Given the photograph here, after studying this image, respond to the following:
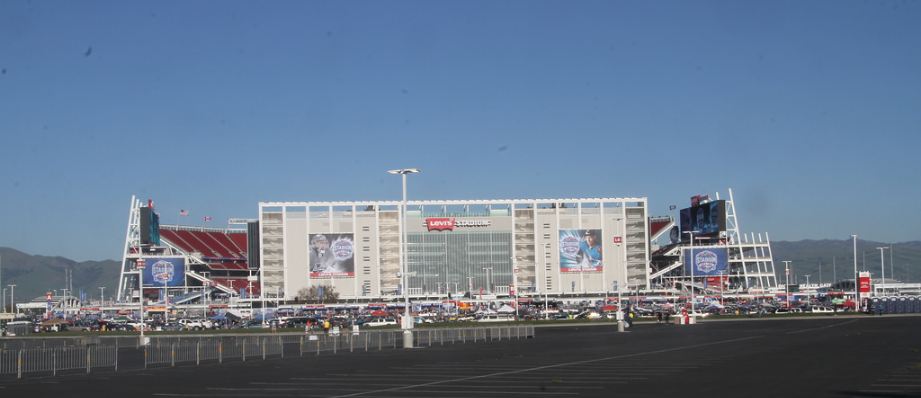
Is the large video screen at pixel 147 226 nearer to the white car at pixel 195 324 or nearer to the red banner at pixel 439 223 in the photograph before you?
the red banner at pixel 439 223

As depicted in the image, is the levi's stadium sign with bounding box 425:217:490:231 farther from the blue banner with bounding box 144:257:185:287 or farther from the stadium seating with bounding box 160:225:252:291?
the blue banner with bounding box 144:257:185:287

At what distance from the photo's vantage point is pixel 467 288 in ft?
616

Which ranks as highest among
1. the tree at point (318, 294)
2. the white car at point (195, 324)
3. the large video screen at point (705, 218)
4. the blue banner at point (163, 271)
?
the large video screen at point (705, 218)

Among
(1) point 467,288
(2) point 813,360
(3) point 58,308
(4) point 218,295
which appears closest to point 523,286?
(1) point 467,288

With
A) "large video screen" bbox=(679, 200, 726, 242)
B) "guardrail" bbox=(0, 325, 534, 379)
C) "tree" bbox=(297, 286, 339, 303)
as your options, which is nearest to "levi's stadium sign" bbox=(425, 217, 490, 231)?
"tree" bbox=(297, 286, 339, 303)

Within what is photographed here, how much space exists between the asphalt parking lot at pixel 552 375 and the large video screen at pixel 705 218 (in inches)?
4895

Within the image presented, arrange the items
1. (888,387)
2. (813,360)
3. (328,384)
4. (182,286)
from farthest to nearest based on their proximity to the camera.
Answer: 1. (182,286)
2. (813,360)
3. (328,384)
4. (888,387)

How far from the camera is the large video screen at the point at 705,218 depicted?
17400 cm

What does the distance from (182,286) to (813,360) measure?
150 metres

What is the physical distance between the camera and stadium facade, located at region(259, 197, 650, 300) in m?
178

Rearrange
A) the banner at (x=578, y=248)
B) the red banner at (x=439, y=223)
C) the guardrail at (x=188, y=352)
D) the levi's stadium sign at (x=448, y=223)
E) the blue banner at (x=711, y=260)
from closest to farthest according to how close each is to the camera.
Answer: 1. the guardrail at (x=188, y=352)
2. the blue banner at (x=711, y=260)
3. the banner at (x=578, y=248)
4. the red banner at (x=439, y=223)
5. the levi's stadium sign at (x=448, y=223)

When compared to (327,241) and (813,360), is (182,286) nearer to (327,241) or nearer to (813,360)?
(327,241)

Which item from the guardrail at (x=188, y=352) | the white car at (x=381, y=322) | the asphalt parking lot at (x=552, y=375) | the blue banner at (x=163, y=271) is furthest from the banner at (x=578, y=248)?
the asphalt parking lot at (x=552, y=375)

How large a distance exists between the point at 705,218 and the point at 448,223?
45.3m
